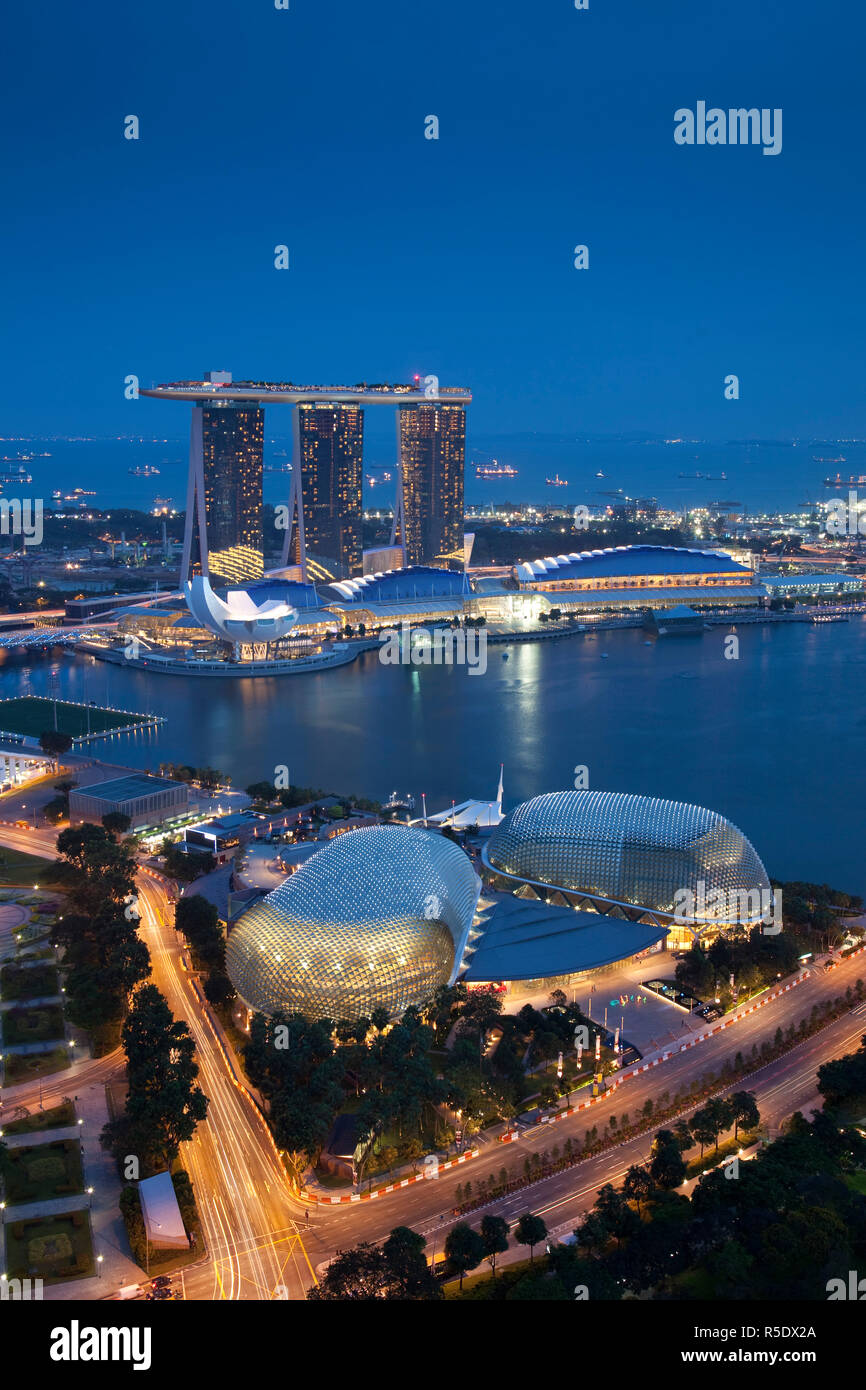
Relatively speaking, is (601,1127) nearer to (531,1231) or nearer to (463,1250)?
(531,1231)

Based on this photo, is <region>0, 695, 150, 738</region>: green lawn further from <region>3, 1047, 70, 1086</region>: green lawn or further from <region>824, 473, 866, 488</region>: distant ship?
<region>824, 473, 866, 488</region>: distant ship

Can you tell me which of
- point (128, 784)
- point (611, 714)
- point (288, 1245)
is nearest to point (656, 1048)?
point (288, 1245)

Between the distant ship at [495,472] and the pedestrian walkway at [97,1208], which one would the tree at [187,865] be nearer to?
the pedestrian walkway at [97,1208]

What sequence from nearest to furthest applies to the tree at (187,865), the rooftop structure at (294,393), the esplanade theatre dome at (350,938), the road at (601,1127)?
1. the road at (601,1127)
2. the esplanade theatre dome at (350,938)
3. the tree at (187,865)
4. the rooftop structure at (294,393)

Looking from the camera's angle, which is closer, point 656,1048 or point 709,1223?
point 709,1223

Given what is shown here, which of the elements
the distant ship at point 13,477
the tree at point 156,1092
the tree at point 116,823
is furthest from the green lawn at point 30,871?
the distant ship at point 13,477

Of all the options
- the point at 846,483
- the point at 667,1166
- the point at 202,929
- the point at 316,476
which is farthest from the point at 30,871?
the point at 846,483

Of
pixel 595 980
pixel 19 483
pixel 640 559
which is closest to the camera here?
pixel 595 980

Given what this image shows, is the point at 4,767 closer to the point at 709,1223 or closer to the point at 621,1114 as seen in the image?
the point at 621,1114

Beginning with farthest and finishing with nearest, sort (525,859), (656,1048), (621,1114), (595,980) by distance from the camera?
1. (525,859)
2. (595,980)
3. (656,1048)
4. (621,1114)
